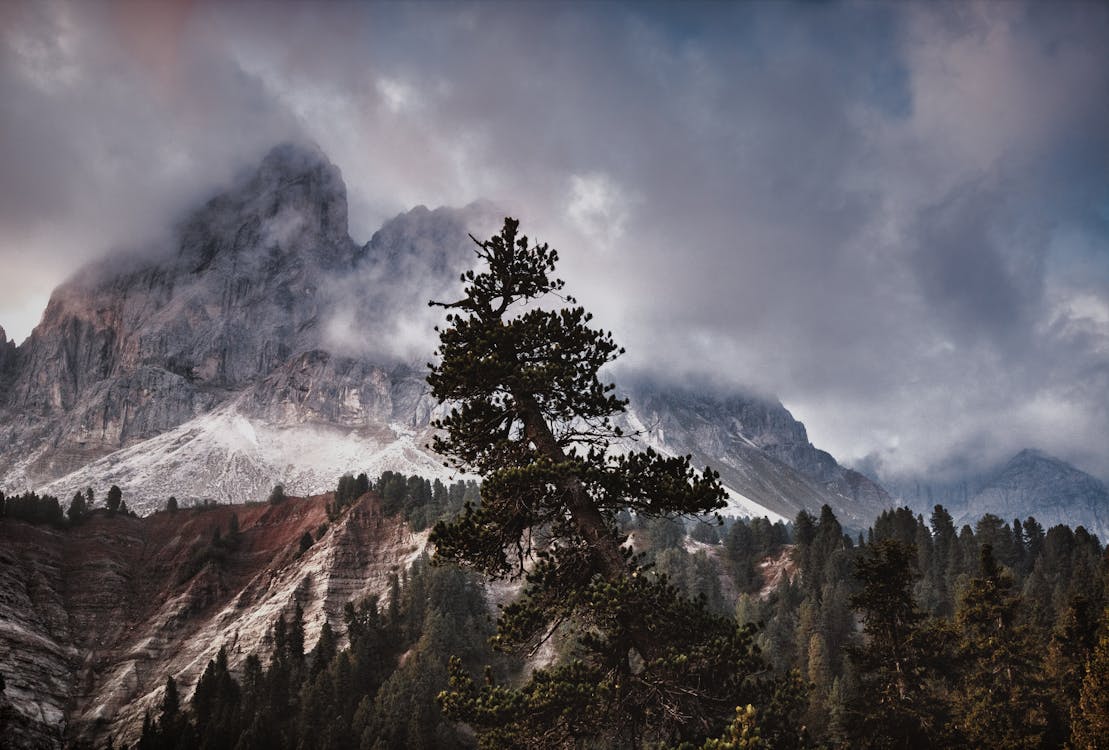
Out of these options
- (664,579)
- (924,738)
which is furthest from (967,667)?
(664,579)

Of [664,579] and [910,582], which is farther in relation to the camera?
[910,582]

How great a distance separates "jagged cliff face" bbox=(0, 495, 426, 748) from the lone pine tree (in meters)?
98.8

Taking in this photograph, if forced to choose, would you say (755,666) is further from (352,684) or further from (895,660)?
(352,684)

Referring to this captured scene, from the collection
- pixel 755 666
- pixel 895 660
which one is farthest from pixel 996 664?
pixel 755 666

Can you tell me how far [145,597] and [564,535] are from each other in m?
142

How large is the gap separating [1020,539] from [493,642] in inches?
6265

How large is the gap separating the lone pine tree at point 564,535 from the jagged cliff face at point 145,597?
324 ft

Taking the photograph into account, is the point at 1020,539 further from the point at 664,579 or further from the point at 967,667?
the point at 664,579

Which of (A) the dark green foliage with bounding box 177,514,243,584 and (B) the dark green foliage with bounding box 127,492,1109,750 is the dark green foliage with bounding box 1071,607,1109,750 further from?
(A) the dark green foliage with bounding box 177,514,243,584

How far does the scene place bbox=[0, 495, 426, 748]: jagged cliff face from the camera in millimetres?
99188

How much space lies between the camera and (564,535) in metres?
16.7

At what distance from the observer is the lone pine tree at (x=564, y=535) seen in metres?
14.6

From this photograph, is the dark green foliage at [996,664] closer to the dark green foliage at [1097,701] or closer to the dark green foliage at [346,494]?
the dark green foliage at [1097,701]

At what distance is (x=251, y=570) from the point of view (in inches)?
5256
